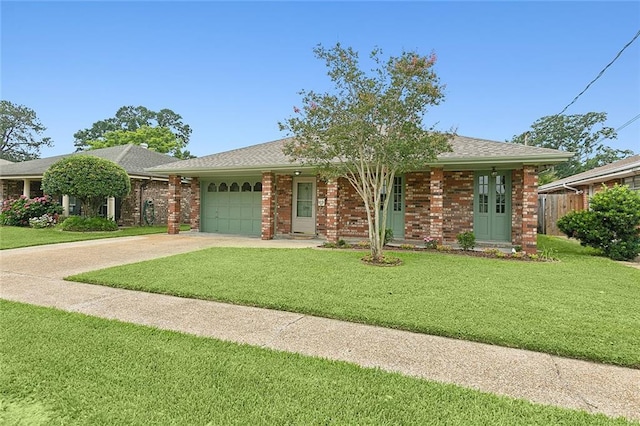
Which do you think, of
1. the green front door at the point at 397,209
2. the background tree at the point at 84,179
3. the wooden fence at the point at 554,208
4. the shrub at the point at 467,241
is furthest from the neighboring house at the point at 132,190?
the wooden fence at the point at 554,208

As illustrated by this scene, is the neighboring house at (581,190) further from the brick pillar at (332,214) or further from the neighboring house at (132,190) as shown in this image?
the neighboring house at (132,190)

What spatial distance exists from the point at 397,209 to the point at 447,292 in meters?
6.88

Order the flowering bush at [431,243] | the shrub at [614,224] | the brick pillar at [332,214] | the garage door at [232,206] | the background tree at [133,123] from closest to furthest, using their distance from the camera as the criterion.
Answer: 1. the shrub at [614,224]
2. the flowering bush at [431,243]
3. the brick pillar at [332,214]
4. the garage door at [232,206]
5. the background tree at [133,123]

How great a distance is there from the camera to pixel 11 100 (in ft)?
140

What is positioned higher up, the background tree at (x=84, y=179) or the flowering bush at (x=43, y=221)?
the background tree at (x=84, y=179)

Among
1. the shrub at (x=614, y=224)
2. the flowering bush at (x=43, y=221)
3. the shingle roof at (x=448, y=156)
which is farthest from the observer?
the flowering bush at (x=43, y=221)

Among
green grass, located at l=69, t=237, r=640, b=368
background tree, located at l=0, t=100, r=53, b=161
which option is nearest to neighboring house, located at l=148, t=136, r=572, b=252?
green grass, located at l=69, t=237, r=640, b=368

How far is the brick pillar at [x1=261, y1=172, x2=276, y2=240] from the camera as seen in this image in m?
11.9

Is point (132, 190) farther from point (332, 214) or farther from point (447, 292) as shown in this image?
point (447, 292)

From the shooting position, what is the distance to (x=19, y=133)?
43.8 meters

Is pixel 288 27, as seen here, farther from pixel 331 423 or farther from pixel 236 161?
pixel 331 423

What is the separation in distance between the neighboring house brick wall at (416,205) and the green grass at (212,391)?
912 cm

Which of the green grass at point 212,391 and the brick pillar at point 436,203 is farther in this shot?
the brick pillar at point 436,203

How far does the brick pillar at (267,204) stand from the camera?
11930 mm
